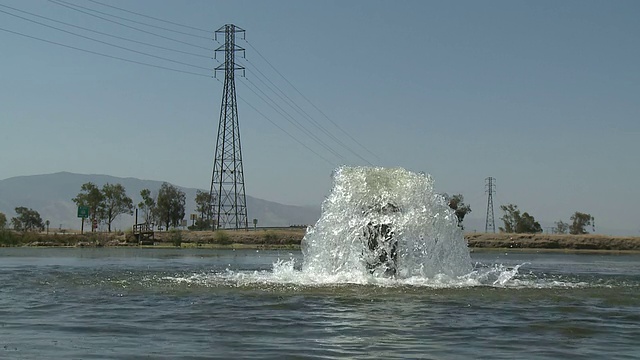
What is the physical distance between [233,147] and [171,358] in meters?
62.4

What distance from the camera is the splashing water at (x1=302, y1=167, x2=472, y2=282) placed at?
25.7m

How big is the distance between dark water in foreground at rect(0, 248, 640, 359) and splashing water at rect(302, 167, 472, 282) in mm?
1915

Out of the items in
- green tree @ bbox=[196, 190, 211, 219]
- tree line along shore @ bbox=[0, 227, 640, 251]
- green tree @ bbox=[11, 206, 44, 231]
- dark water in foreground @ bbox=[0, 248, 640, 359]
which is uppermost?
green tree @ bbox=[196, 190, 211, 219]

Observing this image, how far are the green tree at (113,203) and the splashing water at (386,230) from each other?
82.5 meters

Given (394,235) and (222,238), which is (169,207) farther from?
(394,235)

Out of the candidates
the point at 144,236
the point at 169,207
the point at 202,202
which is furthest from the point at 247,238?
the point at 202,202

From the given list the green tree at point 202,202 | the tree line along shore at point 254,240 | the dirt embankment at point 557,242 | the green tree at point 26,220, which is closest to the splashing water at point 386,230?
the tree line along shore at point 254,240

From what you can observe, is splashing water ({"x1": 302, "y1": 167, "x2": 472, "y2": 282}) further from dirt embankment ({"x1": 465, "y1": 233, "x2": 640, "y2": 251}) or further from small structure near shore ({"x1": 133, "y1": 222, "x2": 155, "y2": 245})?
dirt embankment ({"x1": 465, "y1": 233, "x2": 640, "y2": 251})

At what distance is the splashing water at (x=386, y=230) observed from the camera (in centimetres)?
2573

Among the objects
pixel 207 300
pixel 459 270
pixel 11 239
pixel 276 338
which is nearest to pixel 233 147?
pixel 11 239

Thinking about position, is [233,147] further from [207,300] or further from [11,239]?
[207,300]

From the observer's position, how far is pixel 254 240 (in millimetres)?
75438

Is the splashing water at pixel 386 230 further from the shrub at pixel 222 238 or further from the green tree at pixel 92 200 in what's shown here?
the green tree at pixel 92 200

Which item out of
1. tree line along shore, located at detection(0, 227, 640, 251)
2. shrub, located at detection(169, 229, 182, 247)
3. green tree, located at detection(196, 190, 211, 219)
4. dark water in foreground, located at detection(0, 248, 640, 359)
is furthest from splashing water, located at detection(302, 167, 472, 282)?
green tree, located at detection(196, 190, 211, 219)
